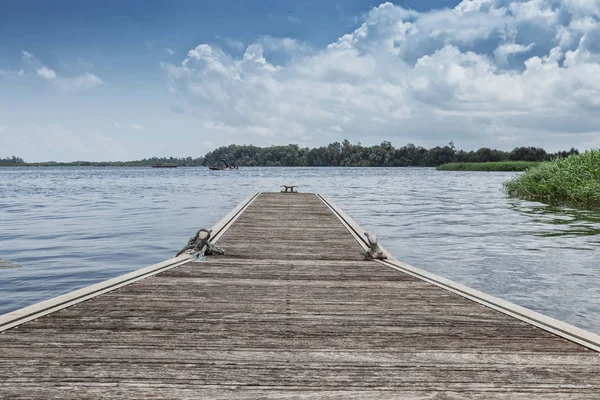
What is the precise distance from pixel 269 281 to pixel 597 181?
2148 centimetres

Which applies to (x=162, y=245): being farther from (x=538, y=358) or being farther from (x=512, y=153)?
(x=512, y=153)

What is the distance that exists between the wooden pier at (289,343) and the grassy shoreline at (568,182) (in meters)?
19.7

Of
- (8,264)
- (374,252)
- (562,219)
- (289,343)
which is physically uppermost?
(374,252)

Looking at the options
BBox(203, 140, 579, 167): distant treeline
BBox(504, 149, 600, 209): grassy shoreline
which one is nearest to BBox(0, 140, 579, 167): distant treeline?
BBox(203, 140, 579, 167): distant treeline

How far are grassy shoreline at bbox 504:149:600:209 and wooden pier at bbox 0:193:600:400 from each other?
19.7m

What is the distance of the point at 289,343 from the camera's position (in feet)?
13.6

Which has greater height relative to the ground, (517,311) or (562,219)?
(517,311)

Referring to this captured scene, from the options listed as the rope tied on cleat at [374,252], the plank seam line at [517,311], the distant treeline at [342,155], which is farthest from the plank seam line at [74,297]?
the distant treeline at [342,155]

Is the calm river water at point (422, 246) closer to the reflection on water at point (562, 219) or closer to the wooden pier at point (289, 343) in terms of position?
the reflection on water at point (562, 219)

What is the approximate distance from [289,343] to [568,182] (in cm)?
2398

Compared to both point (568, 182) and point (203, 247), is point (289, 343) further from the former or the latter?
point (568, 182)

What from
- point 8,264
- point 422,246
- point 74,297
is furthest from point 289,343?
point 422,246

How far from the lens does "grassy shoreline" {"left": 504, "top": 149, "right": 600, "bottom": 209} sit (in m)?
22.7

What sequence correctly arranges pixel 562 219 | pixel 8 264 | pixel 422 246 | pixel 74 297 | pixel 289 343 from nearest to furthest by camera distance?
pixel 289 343 → pixel 74 297 → pixel 8 264 → pixel 422 246 → pixel 562 219
